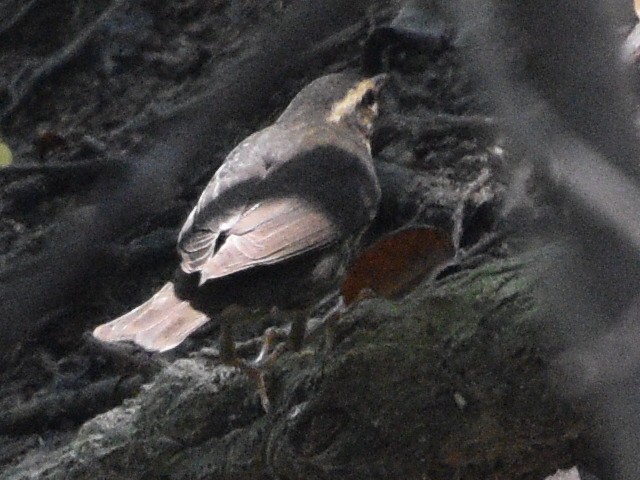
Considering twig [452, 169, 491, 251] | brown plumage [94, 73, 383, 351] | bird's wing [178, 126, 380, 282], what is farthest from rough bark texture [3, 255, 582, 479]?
twig [452, 169, 491, 251]

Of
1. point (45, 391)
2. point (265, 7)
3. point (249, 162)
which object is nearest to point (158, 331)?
point (249, 162)

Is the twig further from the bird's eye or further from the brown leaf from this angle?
the bird's eye

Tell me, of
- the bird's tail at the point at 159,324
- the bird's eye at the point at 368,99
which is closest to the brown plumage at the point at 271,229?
the bird's tail at the point at 159,324

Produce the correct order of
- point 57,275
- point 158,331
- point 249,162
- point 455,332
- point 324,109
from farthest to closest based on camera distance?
1. point 324,109
2. point 249,162
3. point 158,331
4. point 455,332
5. point 57,275

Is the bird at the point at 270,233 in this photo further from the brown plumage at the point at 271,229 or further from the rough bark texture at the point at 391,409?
the rough bark texture at the point at 391,409

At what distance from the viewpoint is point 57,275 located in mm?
1405

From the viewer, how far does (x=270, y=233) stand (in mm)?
3533

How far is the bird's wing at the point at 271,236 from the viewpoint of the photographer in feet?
11.0

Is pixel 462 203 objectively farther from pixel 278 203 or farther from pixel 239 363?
pixel 239 363

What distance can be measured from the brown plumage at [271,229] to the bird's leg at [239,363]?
14 cm

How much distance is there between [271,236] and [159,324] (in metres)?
0.43

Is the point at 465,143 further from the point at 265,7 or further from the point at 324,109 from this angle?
the point at 265,7

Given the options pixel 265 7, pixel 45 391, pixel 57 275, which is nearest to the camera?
pixel 57 275

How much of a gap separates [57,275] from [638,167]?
71 cm
